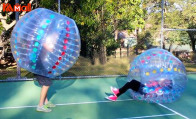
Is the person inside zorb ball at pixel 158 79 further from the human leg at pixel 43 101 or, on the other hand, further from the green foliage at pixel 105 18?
the green foliage at pixel 105 18

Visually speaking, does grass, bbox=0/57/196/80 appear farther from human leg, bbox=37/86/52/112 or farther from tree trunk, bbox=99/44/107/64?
human leg, bbox=37/86/52/112

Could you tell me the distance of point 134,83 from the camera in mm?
6078

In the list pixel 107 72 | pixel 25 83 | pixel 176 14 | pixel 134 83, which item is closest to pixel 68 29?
pixel 134 83

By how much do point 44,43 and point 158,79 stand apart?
2.71 metres

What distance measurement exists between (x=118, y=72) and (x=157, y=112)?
5626 millimetres

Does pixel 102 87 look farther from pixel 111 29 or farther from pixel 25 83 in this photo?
pixel 111 29

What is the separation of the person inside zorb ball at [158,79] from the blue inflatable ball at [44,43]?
1.76m

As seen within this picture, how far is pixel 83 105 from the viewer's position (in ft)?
19.9

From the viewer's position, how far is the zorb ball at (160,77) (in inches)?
236

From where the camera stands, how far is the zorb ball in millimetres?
5996

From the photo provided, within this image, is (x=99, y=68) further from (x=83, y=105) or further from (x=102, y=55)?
(x=83, y=105)

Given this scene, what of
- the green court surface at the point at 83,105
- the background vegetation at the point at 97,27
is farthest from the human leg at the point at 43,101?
the background vegetation at the point at 97,27

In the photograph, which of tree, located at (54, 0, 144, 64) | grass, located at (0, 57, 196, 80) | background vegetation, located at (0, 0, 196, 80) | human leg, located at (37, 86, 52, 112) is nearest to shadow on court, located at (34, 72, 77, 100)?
human leg, located at (37, 86, 52, 112)

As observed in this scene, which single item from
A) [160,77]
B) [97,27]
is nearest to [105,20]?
[97,27]
